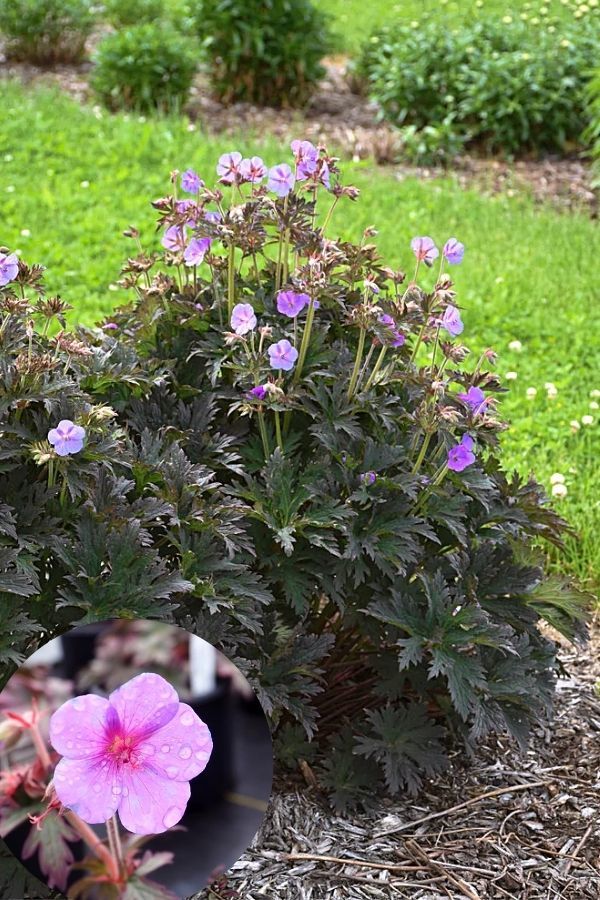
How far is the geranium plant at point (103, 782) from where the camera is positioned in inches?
59.0

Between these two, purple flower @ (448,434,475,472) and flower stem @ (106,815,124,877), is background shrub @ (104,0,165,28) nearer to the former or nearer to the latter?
purple flower @ (448,434,475,472)

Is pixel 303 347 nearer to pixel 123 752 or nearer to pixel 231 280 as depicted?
pixel 231 280

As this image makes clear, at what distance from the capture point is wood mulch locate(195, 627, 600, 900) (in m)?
1.99

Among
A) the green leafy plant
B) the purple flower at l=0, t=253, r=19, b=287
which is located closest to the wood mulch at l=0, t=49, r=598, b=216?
the purple flower at l=0, t=253, r=19, b=287

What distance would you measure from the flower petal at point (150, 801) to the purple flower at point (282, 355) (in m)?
0.86

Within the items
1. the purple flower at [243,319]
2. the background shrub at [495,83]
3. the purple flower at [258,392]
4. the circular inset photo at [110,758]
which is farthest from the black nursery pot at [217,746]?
the background shrub at [495,83]

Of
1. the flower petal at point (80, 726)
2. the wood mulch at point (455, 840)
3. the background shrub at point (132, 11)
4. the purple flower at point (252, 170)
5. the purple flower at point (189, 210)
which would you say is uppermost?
the purple flower at point (252, 170)

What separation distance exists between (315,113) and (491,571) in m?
6.92

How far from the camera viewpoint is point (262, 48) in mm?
8148

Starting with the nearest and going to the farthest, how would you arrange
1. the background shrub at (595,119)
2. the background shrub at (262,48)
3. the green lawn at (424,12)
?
the background shrub at (595,119), the background shrub at (262,48), the green lawn at (424,12)

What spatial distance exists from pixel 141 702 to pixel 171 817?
0.58 ft

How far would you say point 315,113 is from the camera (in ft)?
27.7

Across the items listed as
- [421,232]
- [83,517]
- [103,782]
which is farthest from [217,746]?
[421,232]

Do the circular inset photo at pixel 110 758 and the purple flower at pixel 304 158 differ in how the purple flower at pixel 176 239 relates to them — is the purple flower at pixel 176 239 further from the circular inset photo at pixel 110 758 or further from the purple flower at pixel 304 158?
the circular inset photo at pixel 110 758
